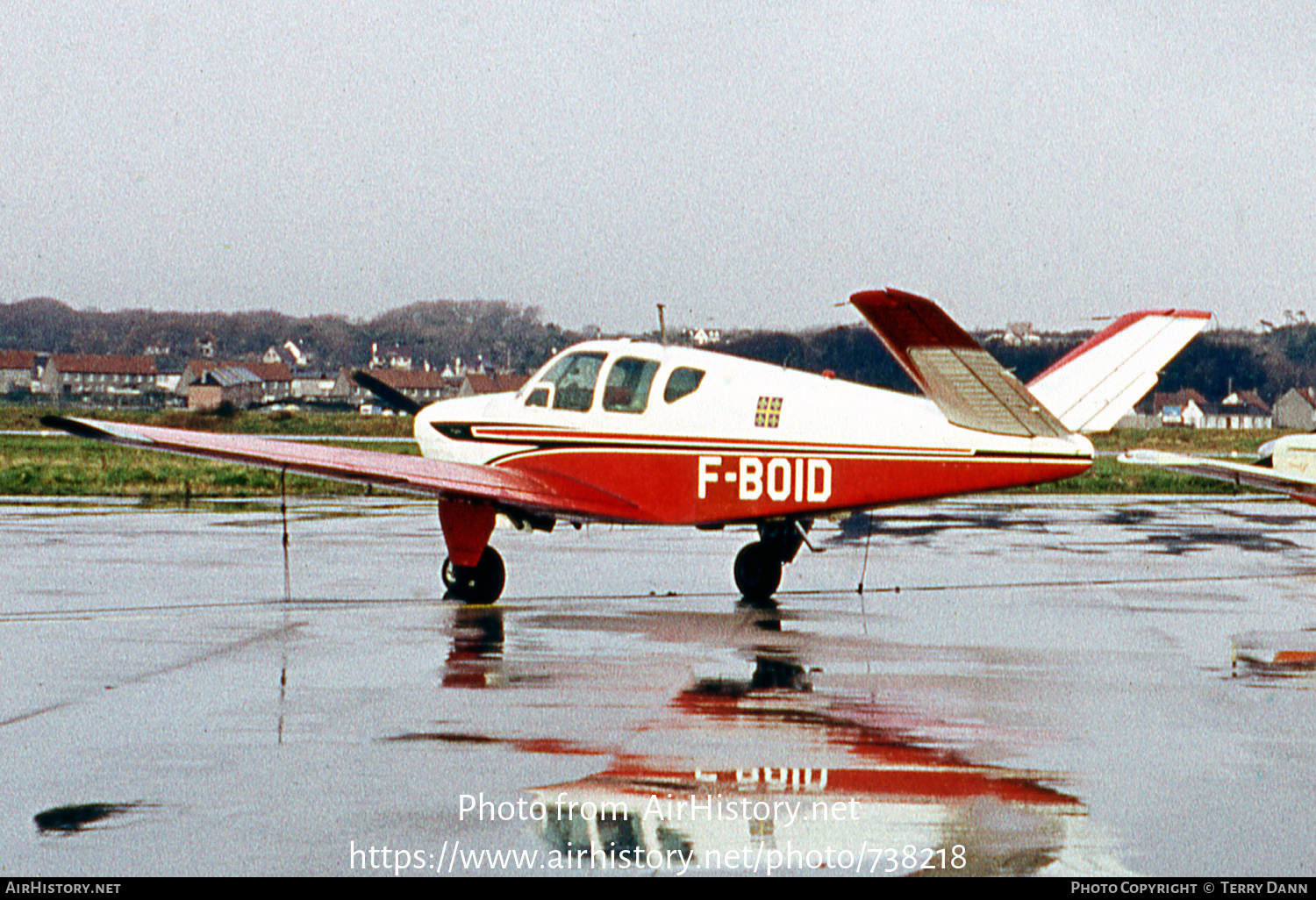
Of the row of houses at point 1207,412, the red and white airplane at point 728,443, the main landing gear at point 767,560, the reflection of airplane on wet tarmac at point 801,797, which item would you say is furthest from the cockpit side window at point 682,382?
the row of houses at point 1207,412

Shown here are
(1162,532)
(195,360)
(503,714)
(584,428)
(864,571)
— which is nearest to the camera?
(503,714)

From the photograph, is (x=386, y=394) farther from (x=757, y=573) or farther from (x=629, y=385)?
(x=757, y=573)

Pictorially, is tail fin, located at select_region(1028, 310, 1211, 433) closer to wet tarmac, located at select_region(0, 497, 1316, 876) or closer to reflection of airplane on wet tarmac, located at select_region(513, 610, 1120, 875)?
wet tarmac, located at select_region(0, 497, 1316, 876)

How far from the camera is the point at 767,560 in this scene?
615 inches

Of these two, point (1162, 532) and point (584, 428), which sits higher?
point (584, 428)

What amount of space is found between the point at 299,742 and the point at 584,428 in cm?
761

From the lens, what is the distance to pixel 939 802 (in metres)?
6.78

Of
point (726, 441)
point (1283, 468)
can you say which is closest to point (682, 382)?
point (726, 441)

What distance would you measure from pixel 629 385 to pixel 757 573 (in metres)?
2.36

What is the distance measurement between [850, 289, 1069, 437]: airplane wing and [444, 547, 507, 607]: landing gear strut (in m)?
4.73

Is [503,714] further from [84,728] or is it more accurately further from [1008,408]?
[1008,408]

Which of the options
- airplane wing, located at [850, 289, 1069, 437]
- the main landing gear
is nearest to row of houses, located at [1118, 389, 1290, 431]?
the main landing gear

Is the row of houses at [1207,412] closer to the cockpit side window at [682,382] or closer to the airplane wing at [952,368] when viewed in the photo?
the cockpit side window at [682,382]

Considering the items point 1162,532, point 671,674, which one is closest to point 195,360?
point 1162,532
